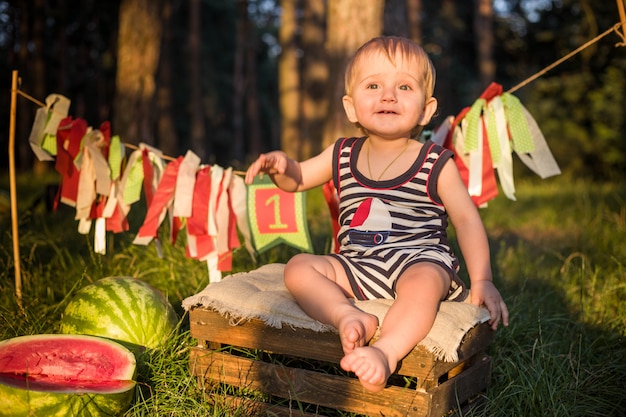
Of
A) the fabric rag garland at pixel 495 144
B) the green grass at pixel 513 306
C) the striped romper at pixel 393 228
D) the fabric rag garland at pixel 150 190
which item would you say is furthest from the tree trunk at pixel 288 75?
the striped romper at pixel 393 228

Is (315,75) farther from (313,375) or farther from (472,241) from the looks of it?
(313,375)

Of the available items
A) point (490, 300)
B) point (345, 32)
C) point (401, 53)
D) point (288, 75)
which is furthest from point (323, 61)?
point (490, 300)

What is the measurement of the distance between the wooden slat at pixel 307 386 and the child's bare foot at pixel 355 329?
225 mm

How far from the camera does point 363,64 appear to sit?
2990 millimetres

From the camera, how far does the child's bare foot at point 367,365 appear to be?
229 cm

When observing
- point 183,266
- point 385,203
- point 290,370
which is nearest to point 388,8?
point 183,266

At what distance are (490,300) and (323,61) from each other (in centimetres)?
1144

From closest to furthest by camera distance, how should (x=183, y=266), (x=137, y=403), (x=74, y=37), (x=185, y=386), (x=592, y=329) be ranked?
(x=137, y=403)
(x=185, y=386)
(x=592, y=329)
(x=183, y=266)
(x=74, y=37)

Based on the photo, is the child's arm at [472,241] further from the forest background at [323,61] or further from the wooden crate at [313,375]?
the forest background at [323,61]

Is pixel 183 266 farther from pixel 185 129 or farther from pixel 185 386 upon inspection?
pixel 185 129

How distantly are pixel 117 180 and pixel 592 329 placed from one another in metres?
2.78

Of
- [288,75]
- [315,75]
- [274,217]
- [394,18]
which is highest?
[394,18]

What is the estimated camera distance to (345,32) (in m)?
6.73

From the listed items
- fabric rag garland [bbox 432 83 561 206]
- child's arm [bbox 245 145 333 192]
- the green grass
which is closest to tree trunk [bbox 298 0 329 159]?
the green grass
